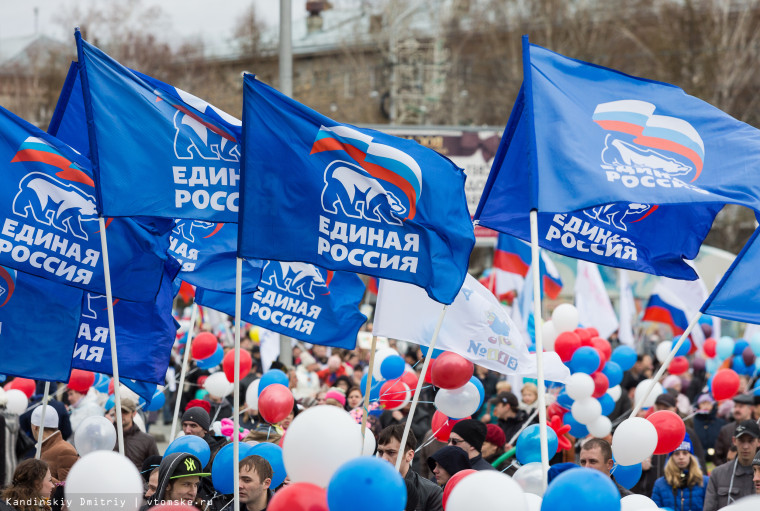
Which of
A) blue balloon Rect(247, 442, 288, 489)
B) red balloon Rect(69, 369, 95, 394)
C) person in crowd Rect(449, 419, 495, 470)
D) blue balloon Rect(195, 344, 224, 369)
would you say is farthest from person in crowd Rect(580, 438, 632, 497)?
blue balloon Rect(195, 344, 224, 369)

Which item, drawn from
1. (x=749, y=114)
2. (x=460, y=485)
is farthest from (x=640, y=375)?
(x=749, y=114)

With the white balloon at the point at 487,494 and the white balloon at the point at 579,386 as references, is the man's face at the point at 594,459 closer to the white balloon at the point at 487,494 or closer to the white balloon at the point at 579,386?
the white balloon at the point at 579,386

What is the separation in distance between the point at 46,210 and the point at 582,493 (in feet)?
13.3

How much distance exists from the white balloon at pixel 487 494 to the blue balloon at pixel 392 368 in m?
5.37

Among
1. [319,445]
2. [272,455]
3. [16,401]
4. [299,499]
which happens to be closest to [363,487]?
[299,499]

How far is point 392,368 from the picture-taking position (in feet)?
32.5

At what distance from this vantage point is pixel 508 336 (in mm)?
7883

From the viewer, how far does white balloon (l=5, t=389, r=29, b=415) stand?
10039 millimetres

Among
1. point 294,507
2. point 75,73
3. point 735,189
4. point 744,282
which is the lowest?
point 294,507

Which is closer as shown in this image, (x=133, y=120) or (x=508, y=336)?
(x=133, y=120)

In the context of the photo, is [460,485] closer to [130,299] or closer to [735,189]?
[735,189]

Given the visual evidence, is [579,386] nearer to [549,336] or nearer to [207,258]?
[549,336]

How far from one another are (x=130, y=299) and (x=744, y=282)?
3.92 metres

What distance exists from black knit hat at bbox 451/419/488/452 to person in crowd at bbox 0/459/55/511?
9.43 feet
